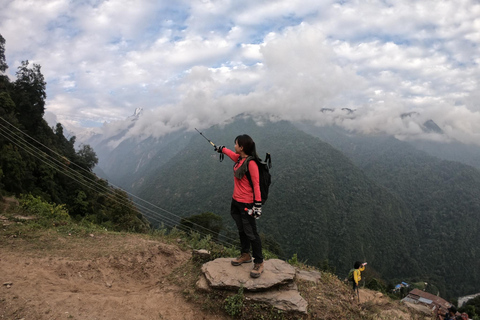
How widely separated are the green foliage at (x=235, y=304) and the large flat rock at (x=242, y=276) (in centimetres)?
15

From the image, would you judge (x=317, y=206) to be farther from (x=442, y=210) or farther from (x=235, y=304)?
(x=235, y=304)

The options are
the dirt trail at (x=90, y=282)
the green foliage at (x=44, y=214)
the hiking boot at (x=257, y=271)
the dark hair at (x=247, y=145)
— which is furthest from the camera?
the green foliage at (x=44, y=214)

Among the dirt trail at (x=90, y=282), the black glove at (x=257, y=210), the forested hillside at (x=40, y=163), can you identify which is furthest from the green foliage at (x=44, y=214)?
the forested hillside at (x=40, y=163)

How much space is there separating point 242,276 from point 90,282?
113 inches

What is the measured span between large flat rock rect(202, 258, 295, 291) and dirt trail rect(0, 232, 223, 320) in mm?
517

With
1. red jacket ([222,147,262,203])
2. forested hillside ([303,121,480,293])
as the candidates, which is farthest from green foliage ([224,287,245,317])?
forested hillside ([303,121,480,293])

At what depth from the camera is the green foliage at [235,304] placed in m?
3.82

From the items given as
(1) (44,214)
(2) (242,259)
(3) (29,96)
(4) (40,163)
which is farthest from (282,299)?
(3) (29,96)

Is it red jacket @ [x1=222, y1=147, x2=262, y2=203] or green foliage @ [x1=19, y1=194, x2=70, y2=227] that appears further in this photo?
green foliage @ [x1=19, y1=194, x2=70, y2=227]

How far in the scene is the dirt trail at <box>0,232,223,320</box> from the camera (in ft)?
11.6

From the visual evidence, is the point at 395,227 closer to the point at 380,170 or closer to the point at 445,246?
the point at 445,246

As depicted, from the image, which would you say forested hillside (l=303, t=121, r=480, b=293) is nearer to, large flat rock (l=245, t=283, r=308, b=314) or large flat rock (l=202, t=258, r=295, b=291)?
large flat rock (l=202, t=258, r=295, b=291)

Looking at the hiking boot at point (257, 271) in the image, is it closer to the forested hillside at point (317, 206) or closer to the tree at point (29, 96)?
the tree at point (29, 96)

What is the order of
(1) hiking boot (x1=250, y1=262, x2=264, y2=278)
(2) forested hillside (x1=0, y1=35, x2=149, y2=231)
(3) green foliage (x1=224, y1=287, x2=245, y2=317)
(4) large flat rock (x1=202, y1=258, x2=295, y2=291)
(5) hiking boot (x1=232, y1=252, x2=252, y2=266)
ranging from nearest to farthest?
(3) green foliage (x1=224, y1=287, x2=245, y2=317), (4) large flat rock (x1=202, y1=258, x2=295, y2=291), (1) hiking boot (x1=250, y1=262, x2=264, y2=278), (5) hiking boot (x1=232, y1=252, x2=252, y2=266), (2) forested hillside (x1=0, y1=35, x2=149, y2=231)
